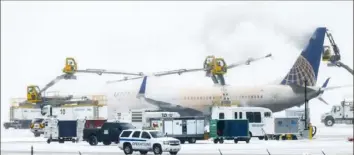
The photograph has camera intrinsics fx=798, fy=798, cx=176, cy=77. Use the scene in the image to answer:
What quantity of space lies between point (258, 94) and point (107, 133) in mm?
38208

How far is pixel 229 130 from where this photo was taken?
208ft

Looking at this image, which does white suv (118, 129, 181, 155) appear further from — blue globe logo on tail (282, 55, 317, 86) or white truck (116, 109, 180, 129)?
blue globe logo on tail (282, 55, 317, 86)

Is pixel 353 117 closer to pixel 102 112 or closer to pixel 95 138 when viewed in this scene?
pixel 102 112

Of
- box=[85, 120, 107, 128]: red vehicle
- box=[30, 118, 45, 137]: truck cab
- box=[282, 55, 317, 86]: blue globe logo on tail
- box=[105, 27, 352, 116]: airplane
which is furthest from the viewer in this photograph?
box=[282, 55, 317, 86]: blue globe logo on tail

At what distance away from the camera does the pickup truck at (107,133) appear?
59969 millimetres

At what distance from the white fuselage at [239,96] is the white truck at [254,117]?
86.5 feet

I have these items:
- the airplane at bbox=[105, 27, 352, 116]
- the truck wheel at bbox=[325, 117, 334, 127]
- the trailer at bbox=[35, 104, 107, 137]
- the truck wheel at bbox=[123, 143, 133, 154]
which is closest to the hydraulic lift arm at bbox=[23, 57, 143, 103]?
the airplane at bbox=[105, 27, 352, 116]

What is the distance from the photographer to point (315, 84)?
10250 cm

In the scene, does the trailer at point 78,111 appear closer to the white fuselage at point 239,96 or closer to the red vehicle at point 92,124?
the white fuselage at point 239,96

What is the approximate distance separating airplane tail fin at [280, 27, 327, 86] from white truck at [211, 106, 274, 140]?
102 ft

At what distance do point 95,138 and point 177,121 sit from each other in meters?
6.69

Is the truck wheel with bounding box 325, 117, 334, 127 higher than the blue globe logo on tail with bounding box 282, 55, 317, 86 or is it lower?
lower

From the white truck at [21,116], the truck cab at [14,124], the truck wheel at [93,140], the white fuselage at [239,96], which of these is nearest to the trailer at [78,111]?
the white fuselage at [239,96]

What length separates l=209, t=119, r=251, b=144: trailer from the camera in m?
62.8
